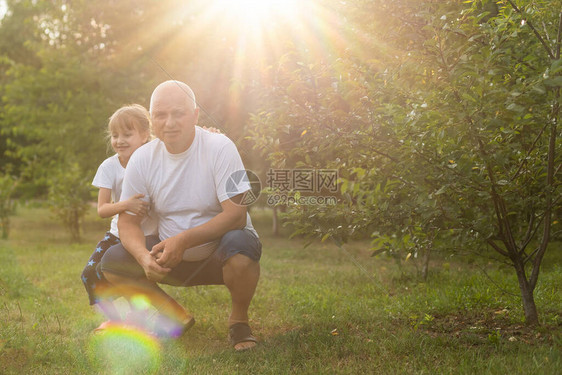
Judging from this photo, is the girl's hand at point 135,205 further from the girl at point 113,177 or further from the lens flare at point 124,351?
the lens flare at point 124,351

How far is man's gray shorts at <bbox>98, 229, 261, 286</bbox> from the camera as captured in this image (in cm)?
311

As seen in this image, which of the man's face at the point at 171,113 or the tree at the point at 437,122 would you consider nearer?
the tree at the point at 437,122

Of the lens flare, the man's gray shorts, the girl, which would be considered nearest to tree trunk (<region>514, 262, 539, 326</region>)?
the man's gray shorts

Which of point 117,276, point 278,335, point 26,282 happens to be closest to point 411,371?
point 278,335

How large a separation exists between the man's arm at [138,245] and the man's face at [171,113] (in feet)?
1.84

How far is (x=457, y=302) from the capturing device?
3.67 metres

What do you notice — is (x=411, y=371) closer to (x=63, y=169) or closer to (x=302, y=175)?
(x=302, y=175)

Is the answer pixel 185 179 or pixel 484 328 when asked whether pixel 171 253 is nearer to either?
pixel 185 179

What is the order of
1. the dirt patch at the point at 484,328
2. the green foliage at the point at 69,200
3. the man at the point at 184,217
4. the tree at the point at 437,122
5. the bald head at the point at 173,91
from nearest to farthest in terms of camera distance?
the tree at the point at 437,122, the dirt patch at the point at 484,328, the man at the point at 184,217, the bald head at the point at 173,91, the green foliage at the point at 69,200

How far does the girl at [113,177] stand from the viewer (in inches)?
140

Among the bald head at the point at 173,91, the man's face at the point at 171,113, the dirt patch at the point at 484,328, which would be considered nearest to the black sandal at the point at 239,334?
the dirt patch at the point at 484,328

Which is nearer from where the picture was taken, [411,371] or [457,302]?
[411,371]

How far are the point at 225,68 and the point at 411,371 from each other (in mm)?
8137

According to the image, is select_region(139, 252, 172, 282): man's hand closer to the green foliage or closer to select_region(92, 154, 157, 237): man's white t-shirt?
select_region(92, 154, 157, 237): man's white t-shirt
